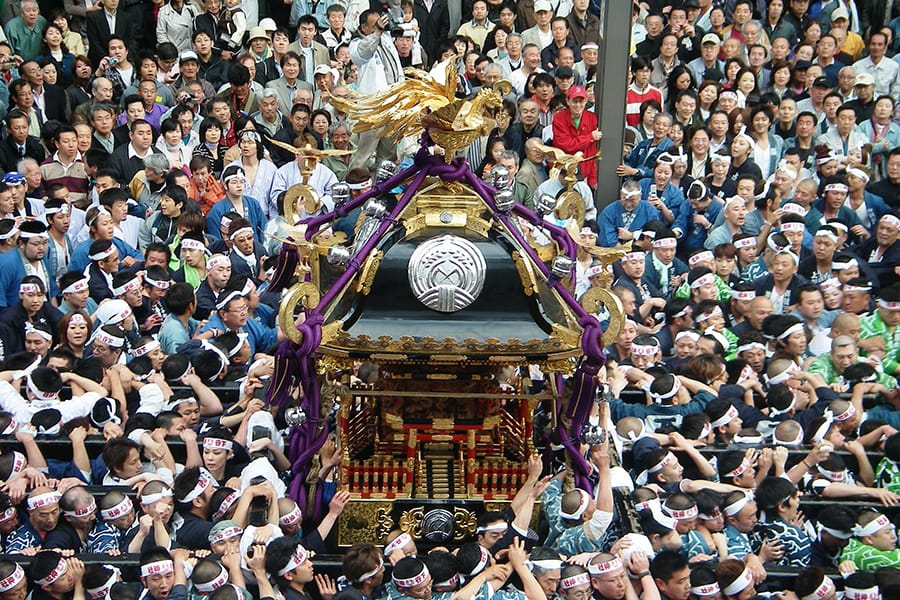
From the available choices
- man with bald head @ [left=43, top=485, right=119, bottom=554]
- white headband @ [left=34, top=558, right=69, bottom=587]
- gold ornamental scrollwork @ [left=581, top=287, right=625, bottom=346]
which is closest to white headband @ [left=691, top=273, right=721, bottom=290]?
gold ornamental scrollwork @ [left=581, top=287, right=625, bottom=346]

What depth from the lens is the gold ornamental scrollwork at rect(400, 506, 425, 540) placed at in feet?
35.6

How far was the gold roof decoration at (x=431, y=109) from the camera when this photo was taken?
34.4 ft

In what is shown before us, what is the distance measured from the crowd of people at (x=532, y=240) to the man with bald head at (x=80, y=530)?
0.08ft

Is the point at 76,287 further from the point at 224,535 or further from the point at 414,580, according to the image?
the point at 414,580

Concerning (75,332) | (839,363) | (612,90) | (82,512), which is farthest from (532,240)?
(612,90)

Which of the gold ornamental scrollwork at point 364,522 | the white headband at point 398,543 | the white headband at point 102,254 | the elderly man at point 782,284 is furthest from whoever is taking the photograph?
the elderly man at point 782,284

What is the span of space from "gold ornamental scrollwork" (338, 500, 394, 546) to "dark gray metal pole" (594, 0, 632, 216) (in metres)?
6.32

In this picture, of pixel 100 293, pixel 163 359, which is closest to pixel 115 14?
pixel 100 293

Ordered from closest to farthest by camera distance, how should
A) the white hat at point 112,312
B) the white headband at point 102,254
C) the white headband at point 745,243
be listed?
the white hat at point 112,312 < the white headband at point 102,254 < the white headband at point 745,243

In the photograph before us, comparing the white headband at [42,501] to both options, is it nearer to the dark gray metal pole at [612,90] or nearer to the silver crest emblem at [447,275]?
the silver crest emblem at [447,275]

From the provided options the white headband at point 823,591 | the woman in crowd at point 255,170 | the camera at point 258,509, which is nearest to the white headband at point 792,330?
the white headband at point 823,591

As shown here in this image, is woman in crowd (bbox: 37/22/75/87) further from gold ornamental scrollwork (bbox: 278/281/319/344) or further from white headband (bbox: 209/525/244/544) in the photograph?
white headband (bbox: 209/525/244/544)

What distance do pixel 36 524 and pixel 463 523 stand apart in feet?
10.3

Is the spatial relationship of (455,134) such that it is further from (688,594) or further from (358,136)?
(358,136)
